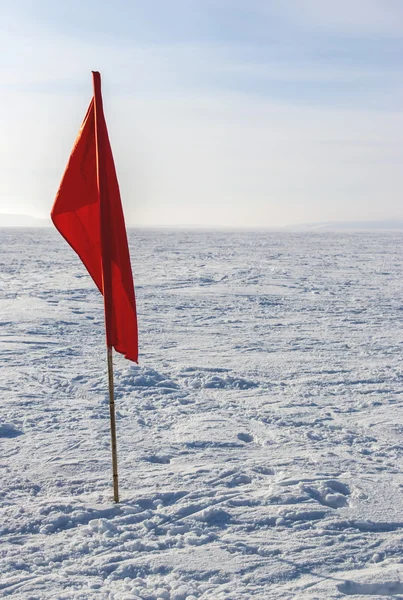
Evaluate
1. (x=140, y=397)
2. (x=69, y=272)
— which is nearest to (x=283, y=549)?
(x=140, y=397)

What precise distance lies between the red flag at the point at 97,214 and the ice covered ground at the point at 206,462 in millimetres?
1244

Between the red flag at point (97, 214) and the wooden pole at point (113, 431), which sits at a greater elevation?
the red flag at point (97, 214)

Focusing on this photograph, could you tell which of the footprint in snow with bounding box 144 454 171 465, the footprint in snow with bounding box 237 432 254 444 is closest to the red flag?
the footprint in snow with bounding box 144 454 171 465

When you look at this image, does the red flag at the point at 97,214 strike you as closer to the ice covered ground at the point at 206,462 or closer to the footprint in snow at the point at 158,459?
the ice covered ground at the point at 206,462

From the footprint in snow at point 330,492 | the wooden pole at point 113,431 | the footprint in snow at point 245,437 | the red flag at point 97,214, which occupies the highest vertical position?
the red flag at point 97,214

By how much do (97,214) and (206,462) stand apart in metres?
2.20

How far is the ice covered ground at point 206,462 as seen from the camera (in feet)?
10.3

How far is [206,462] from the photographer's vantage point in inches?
181

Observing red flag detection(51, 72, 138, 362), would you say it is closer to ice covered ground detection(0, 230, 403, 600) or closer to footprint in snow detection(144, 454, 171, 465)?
ice covered ground detection(0, 230, 403, 600)

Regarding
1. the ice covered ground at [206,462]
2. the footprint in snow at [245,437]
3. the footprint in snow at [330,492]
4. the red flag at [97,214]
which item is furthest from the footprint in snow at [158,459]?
the red flag at [97,214]

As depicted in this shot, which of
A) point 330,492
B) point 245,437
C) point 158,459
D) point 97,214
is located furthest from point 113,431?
point 245,437

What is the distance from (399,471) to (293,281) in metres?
12.3

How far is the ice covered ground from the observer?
123 inches

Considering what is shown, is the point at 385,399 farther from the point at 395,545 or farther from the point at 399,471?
the point at 395,545
